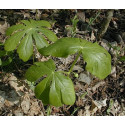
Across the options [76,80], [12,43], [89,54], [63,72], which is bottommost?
[76,80]

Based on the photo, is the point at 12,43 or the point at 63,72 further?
the point at 12,43

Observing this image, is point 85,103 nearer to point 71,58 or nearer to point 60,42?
point 71,58

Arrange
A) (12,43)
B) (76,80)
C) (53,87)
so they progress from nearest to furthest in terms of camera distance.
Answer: (53,87) → (12,43) → (76,80)

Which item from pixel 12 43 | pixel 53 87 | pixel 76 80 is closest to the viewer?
pixel 53 87

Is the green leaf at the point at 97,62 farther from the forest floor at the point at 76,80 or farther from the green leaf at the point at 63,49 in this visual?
the forest floor at the point at 76,80

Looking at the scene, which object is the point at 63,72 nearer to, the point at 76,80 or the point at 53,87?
the point at 53,87

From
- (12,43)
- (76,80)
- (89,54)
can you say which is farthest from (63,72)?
(76,80)
